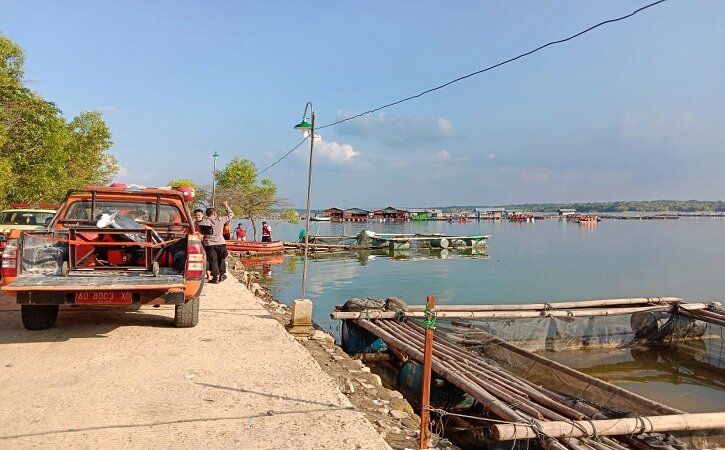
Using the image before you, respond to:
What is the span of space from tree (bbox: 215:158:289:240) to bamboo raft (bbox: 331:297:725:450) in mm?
25160

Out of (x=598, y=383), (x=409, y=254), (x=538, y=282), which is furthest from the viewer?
(x=409, y=254)

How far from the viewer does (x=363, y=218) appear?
90.0 metres

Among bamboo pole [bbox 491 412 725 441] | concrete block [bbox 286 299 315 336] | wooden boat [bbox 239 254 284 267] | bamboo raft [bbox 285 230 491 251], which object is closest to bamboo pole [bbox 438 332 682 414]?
bamboo pole [bbox 491 412 725 441]

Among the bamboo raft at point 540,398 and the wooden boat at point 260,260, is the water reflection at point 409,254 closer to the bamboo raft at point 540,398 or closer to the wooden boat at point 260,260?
the wooden boat at point 260,260

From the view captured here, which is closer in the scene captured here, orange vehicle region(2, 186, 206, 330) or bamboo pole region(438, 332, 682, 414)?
orange vehicle region(2, 186, 206, 330)

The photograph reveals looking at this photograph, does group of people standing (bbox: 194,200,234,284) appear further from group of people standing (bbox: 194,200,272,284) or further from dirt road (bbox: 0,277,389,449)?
dirt road (bbox: 0,277,389,449)

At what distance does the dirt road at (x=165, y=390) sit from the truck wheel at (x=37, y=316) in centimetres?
12

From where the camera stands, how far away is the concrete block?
7.48m

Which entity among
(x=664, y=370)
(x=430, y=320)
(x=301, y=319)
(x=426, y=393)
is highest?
(x=430, y=320)

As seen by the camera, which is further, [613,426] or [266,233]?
[266,233]

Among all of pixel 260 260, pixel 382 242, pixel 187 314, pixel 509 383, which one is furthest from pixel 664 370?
pixel 382 242

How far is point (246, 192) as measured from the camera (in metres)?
33.7

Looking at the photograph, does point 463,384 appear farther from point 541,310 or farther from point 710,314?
point 710,314

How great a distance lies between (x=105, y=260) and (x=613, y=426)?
647 cm
